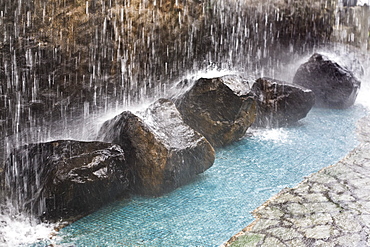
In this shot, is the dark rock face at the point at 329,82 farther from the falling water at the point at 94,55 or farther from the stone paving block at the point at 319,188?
the stone paving block at the point at 319,188

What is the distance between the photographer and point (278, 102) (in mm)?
7227

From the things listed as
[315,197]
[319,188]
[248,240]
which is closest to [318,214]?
[315,197]

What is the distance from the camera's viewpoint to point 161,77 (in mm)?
7078

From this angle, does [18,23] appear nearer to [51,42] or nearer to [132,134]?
[51,42]

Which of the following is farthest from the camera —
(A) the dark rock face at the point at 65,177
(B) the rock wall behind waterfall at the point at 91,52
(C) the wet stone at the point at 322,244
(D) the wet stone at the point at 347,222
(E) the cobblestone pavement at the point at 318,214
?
(B) the rock wall behind waterfall at the point at 91,52

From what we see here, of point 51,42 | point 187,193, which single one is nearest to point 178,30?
point 51,42

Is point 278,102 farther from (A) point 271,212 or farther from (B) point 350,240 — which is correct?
(B) point 350,240

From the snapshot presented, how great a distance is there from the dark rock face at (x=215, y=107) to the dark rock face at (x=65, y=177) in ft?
6.57

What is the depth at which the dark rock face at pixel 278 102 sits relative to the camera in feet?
23.6

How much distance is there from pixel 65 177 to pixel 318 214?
2700 mm

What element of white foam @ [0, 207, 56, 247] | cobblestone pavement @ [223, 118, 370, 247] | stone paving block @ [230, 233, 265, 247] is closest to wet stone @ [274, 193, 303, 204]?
cobblestone pavement @ [223, 118, 370, 247]

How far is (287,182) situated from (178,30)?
3.90 m

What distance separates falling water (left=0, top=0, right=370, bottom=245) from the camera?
511cm

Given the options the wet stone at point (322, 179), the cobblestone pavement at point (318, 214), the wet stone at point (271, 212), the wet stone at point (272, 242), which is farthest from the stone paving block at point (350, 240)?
the wet stone at point (322, 179)
